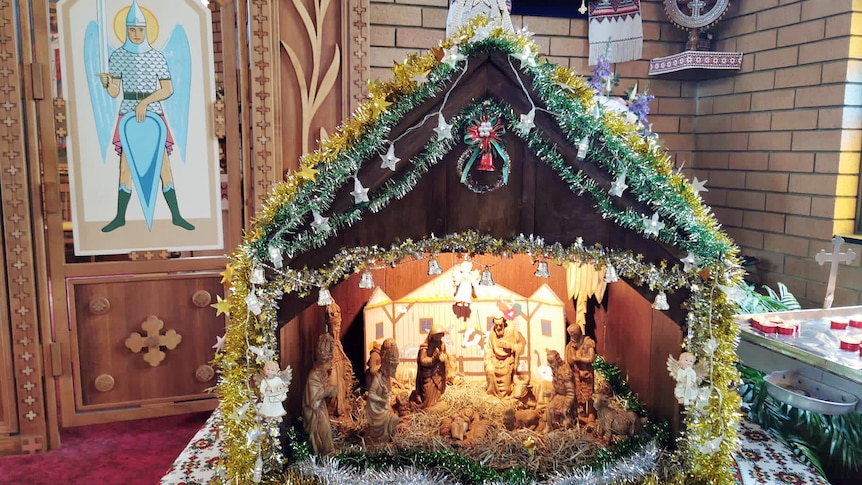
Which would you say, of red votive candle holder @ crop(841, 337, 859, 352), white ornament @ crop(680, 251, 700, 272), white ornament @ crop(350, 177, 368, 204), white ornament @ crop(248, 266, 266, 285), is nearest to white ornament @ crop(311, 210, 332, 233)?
white ornament @ crop(350, 177, 368, 204)

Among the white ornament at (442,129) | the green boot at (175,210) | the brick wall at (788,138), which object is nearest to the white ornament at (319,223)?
the white ornament at (442,129)

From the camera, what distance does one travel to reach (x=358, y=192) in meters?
1.98

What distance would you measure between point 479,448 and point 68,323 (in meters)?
2.47

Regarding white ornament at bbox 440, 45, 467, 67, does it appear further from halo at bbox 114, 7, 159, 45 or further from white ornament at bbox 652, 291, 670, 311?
halo at bbox 114, 7, 159, 45

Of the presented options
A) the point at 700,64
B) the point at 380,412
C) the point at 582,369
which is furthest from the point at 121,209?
the point at 700,64

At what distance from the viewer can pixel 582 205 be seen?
2.11 meters

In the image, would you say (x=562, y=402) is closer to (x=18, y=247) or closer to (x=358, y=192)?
(x=358, y=192)

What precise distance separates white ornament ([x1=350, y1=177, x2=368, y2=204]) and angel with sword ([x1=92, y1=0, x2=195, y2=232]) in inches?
73.8

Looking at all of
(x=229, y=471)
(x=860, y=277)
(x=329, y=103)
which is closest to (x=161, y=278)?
(x=329, y=103)

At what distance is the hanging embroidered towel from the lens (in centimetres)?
448

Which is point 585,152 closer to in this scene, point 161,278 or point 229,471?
point 229,471

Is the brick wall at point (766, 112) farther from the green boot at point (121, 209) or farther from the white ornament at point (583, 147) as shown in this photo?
the white ornament at point (583, 147)

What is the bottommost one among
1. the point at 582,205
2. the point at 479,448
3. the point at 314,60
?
the point at 479,448

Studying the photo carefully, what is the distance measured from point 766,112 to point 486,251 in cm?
318
